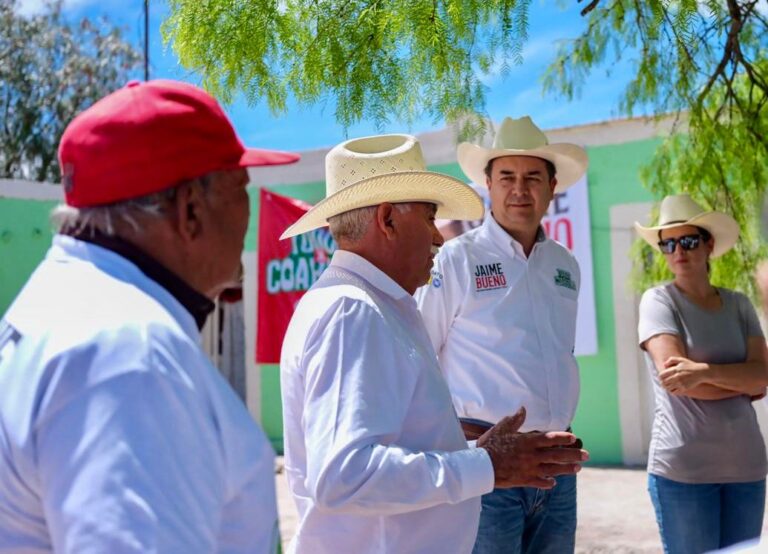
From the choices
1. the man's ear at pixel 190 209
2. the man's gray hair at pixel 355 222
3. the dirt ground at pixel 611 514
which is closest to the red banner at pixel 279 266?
the dirt ground at pixel 611 514

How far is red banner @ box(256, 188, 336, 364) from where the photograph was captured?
1198cm

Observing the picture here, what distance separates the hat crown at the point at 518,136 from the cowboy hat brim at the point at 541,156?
0.03 meters

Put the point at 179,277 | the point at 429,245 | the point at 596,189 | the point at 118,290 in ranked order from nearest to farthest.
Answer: the point at 118,290 → the point at 179,277 → the point at 429,245 → the point at 596,189

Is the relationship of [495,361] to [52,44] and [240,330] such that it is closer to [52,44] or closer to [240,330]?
[240,330]

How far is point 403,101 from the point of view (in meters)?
3.16

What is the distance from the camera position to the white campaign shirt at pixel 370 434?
6.57 feet

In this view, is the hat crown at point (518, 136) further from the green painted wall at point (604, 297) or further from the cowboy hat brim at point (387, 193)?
the green painted wall at point (604, 297)

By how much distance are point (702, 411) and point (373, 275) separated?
1972 millimetres

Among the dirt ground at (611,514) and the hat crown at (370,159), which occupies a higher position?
the hat crown at (370,159)

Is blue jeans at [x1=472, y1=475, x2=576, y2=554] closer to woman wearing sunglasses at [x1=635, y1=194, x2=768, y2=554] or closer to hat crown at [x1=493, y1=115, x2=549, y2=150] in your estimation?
woman wearing sunglasses at [x1=635, y1=194, x2=768, y2=554]

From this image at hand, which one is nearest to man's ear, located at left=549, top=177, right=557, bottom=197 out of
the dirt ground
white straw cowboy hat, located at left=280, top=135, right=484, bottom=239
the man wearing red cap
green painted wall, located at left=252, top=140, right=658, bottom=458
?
white straw cowboy hat, located at left=280, top=135, right=484, bottom=239

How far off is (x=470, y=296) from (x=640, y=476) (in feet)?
22.1

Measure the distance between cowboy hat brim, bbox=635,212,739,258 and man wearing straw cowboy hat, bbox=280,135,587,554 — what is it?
1.92 metres

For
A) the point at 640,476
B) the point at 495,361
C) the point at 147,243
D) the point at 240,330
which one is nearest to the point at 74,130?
the point at 147,243
